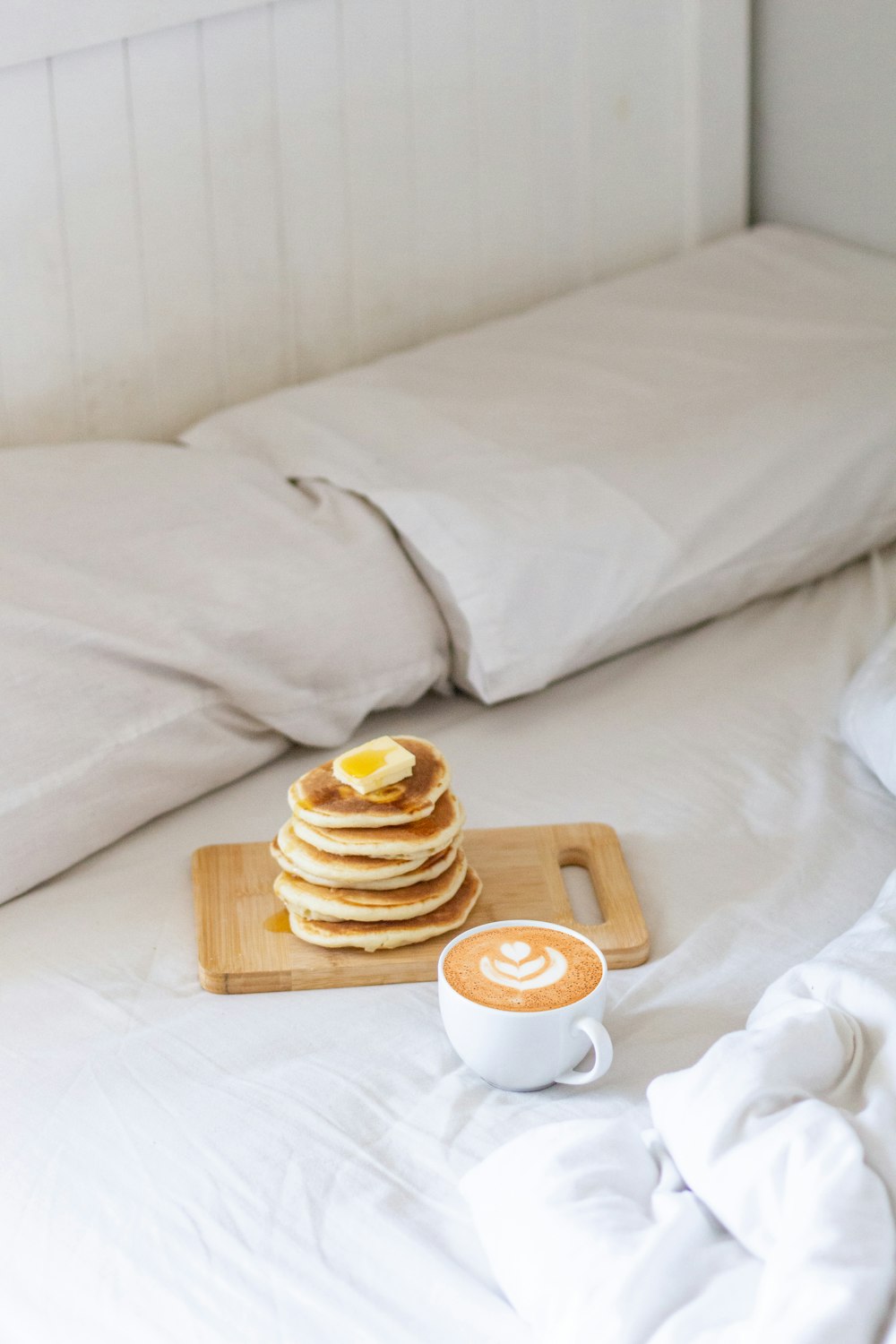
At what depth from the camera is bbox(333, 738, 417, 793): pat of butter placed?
90 cm

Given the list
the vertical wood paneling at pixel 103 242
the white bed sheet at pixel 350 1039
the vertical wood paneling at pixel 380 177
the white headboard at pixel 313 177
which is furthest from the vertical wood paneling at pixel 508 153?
the white bed sheet at pixel 350 1039

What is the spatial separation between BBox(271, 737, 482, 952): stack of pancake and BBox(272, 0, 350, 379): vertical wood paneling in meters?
0.75

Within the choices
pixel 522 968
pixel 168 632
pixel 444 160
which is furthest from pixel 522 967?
pixel 444 160

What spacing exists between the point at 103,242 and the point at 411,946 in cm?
77

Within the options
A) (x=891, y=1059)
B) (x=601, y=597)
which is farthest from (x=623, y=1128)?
(x=601, y=597)

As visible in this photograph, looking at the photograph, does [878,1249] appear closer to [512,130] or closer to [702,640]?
[702,640]

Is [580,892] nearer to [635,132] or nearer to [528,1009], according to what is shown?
[528,1009]

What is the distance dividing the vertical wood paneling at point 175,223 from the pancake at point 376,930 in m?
0.70

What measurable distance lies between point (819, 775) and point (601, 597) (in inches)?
9.7

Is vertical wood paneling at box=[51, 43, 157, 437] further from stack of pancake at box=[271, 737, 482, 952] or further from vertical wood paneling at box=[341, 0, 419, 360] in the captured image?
stack of pancake at box=[271, 737, 482, 952]

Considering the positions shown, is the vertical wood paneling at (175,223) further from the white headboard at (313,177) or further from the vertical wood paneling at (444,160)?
the vertical wood paneling at (444,160)

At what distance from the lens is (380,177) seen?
60.9 inches

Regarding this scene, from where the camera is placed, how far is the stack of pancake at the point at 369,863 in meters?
0.90

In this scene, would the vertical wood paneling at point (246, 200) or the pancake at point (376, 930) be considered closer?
the pancake at point (376, 930)
